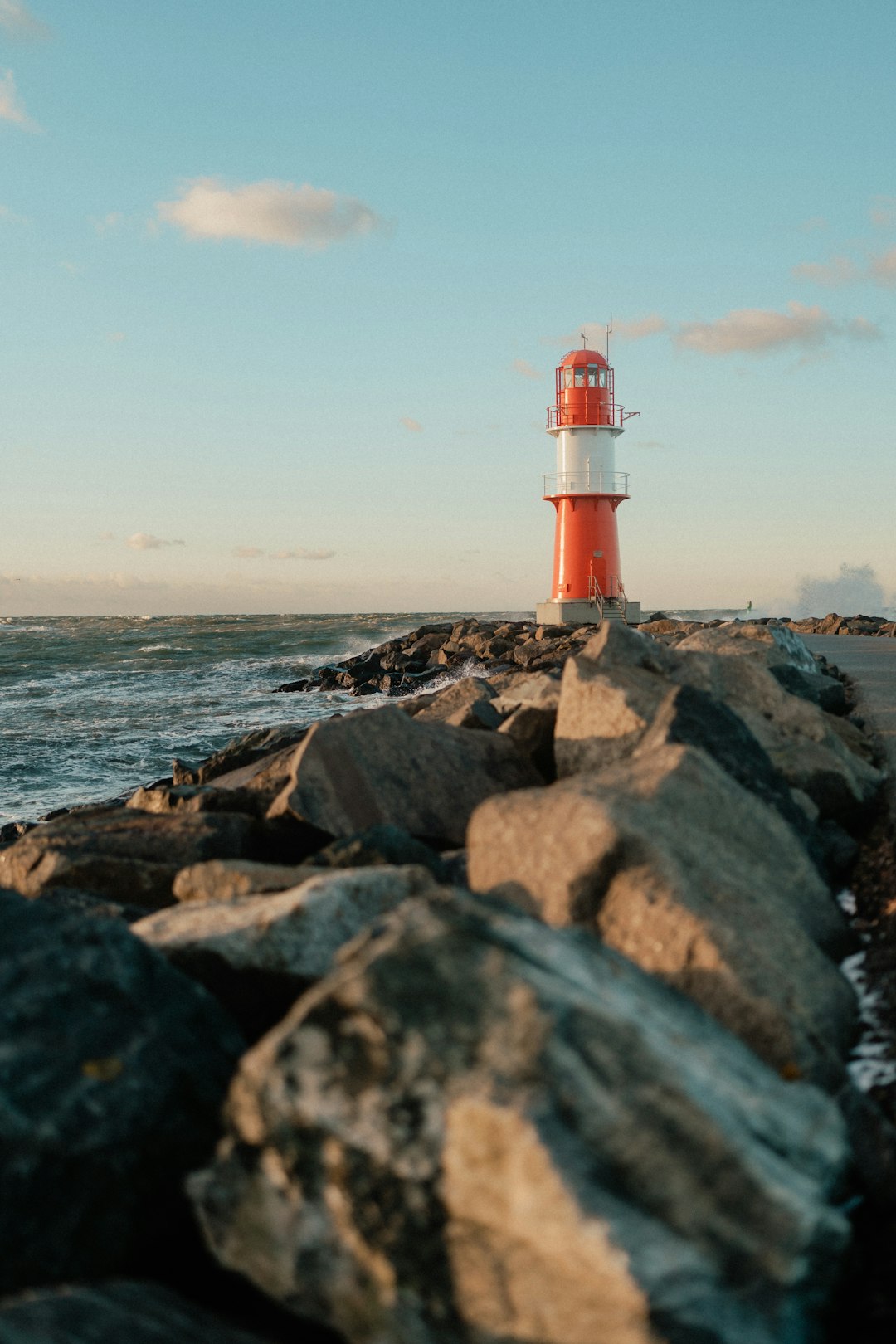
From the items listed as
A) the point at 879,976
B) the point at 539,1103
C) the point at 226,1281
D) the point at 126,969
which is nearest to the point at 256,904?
the point at 126,969

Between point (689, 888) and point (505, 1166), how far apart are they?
121cm

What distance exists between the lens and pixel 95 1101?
7.34 ft

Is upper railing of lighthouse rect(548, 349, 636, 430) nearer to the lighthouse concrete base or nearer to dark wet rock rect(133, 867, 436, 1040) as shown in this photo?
the lighthouse concrete base

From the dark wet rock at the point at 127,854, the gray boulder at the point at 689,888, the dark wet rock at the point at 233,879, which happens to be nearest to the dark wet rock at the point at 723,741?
the gray boulder at the point at 689,888

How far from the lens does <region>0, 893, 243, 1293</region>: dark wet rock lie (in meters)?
2.15

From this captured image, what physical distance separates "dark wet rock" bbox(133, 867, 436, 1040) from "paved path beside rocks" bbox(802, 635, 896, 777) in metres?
3.88

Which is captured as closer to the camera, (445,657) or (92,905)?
(92,905)

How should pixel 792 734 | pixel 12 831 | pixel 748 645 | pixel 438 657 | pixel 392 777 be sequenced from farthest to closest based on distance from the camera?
pixel 438 657
pixel 12 831
pixel 748 645
pixel 792 734
pixel 392 777

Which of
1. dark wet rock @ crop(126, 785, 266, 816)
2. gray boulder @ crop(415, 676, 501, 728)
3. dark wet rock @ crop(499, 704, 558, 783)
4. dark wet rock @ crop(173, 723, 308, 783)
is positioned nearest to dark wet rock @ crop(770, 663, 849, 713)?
gray boulder @ crop(415, 676, 501, 728)

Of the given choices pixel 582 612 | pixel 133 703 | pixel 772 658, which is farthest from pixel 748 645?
pixel 582 612

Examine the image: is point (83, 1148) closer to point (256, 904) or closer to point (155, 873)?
point (256, 904)

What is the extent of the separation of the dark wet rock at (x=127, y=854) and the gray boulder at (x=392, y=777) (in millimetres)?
264

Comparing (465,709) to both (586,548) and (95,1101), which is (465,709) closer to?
(95,1101)

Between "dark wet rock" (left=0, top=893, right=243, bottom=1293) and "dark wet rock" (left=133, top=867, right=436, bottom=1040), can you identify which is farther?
"dark wet rock" (left=133, top=867, right=436, bottom=1040)
